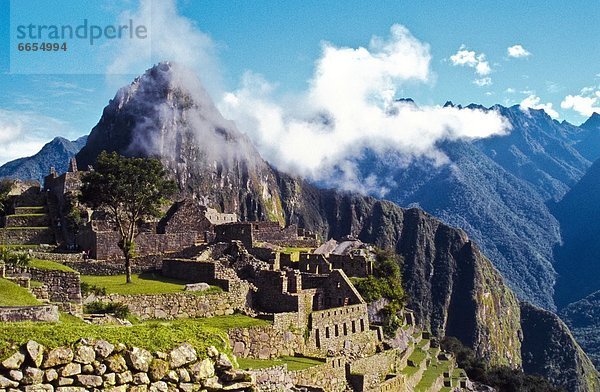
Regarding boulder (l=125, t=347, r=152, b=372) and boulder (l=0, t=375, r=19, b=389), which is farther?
boulder (l=125, t=347, r=152, b=372)

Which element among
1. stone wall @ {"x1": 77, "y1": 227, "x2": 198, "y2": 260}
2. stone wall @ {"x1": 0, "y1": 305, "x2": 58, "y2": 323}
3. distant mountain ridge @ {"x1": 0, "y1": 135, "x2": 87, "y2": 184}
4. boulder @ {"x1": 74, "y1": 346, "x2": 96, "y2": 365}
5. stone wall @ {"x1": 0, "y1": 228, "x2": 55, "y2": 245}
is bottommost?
boulder @ {"x1": 74, "y1": 346, "x2": 96, "y2": 365}

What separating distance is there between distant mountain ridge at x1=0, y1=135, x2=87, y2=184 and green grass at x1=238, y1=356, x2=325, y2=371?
128963 mm

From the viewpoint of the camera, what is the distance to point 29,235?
41.5 metres

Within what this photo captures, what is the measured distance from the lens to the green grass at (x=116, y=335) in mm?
8969

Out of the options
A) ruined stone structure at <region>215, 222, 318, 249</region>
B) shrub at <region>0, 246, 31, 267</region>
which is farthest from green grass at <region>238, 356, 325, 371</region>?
ruined stone structure at <region>215, 222, 318, 249</region>

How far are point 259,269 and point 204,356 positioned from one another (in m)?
19.5

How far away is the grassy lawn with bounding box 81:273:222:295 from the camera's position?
2369 cm

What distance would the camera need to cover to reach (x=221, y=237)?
3950 centimetres

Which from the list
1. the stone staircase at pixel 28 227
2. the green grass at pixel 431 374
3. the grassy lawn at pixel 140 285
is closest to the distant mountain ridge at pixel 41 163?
the stone staircase at pixel 28 227

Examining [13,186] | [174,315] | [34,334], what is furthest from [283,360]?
[13,186]

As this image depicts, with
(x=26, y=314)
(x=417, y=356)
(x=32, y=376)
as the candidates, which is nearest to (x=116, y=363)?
(x=32, y=376)

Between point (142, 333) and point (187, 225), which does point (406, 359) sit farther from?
point (142, 333)

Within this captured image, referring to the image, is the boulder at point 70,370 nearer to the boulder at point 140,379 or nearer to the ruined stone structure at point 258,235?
the boulder at point 140,379

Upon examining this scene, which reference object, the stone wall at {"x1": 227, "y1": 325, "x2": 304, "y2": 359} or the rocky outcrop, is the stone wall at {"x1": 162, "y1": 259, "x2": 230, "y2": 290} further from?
the rocky outcrop
